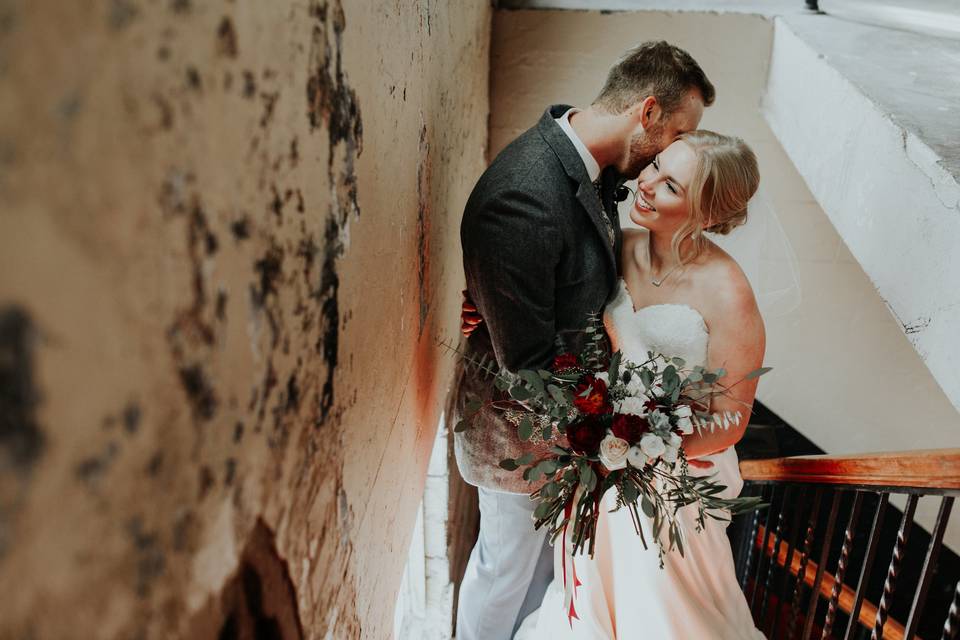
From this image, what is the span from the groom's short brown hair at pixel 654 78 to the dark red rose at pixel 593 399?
32.9 inches

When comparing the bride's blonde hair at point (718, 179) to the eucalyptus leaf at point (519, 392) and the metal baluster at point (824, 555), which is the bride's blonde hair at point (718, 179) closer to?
the eucalyptus leaf at point (519, 392)

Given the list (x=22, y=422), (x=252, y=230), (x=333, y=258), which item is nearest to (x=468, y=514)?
(x=333, y=258)

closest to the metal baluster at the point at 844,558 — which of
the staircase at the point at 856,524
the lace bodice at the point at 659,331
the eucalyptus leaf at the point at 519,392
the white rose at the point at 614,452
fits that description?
the staircase at the point at 856,524

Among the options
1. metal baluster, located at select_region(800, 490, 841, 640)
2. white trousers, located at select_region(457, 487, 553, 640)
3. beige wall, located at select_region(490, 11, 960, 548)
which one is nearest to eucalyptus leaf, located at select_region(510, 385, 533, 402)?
white trousers, located at select_region(457, 487, 553, 640)

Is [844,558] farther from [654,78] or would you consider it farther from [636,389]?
[654,78]

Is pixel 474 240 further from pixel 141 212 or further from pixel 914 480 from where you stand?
pixel 141 212

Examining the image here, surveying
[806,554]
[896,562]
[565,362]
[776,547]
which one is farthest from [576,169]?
[776,547]

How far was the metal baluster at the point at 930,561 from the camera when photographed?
5.26 ft

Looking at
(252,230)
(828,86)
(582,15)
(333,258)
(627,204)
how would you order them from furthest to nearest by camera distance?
(627,204)
(582,15)
(828,86)
(333,258)
(252,230)

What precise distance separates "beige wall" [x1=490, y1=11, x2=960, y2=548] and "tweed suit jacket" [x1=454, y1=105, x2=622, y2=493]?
5.38 feet

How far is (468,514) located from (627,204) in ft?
6.41

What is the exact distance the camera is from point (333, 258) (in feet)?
3.22

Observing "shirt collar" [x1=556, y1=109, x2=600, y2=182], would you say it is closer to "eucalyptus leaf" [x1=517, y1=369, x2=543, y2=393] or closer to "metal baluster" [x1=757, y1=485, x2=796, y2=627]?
"eucalyptus leaf" [x1=517, y1=369, x2=543, y2=393]

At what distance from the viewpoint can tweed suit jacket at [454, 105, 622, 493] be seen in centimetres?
181
